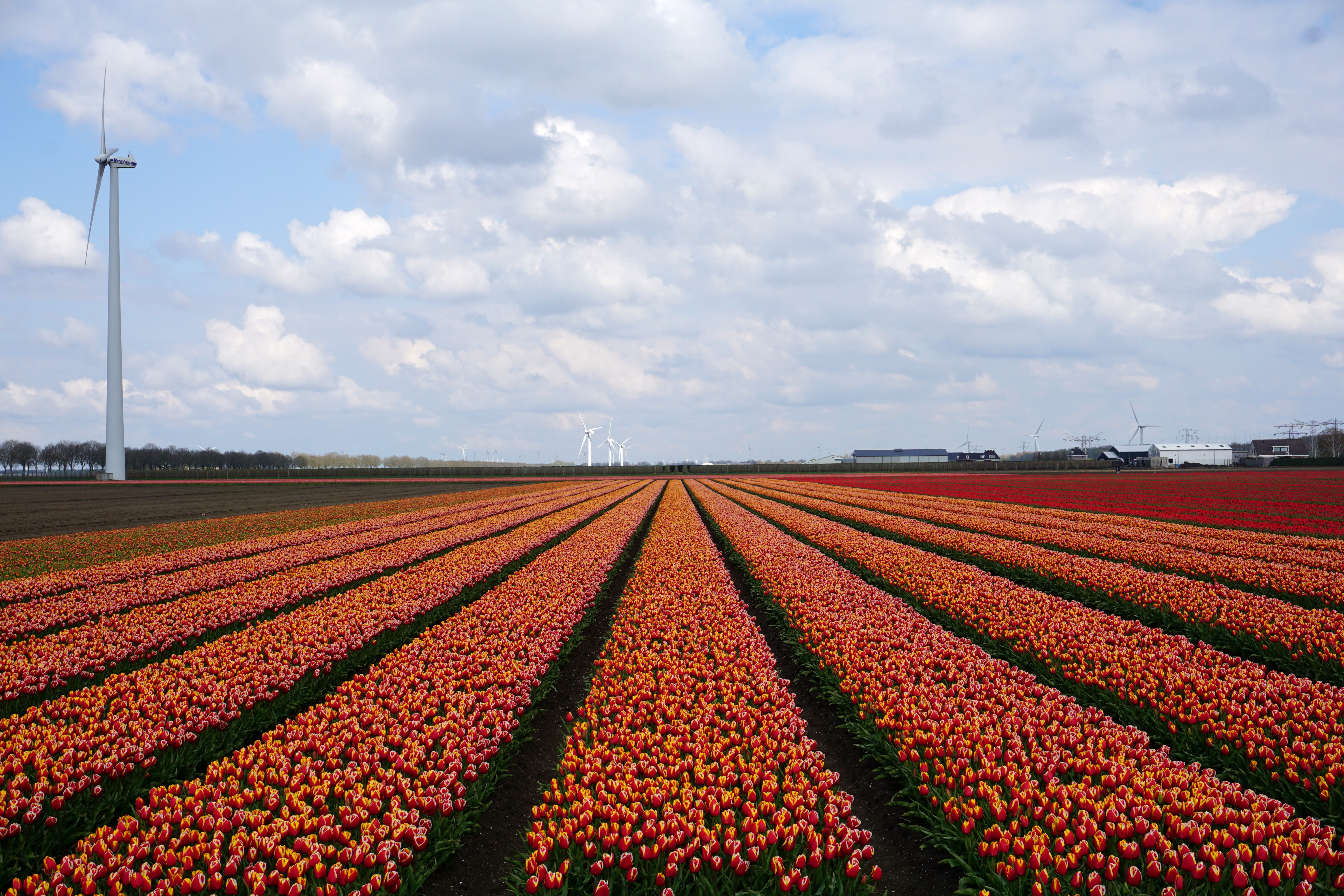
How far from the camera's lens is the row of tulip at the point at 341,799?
476cm

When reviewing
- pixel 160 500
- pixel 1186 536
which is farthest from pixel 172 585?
pixel 160 500

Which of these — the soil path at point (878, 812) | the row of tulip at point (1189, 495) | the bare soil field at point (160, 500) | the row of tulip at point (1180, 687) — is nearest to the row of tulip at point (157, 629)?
the soil path at point (878, 812)

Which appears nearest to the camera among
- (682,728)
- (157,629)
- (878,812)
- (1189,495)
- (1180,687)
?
(878,812)

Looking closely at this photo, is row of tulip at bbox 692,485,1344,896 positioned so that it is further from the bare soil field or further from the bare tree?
the bare tree

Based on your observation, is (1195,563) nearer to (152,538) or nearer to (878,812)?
(878,812)

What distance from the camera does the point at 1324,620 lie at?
1039 centimetres

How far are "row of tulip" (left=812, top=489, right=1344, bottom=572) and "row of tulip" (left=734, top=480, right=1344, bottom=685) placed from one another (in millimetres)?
4034

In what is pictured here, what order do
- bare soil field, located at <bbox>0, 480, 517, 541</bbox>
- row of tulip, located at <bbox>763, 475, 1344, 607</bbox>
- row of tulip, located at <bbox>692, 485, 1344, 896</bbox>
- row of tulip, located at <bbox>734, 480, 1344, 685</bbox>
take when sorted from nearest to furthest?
row of tulip, located at <bbox>692, 485, 1344, 896</bbox>
row of tulip, located at <bbox>734, 480, 1344, 685</bbox>
row of tulip, located at <bbox>763, 475, 1344, 607</bbox>
bare soil field, located at <bbox>0, 480, 517, 541</bbox>

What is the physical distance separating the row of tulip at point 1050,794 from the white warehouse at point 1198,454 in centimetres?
19996

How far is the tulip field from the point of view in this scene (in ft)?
16.1

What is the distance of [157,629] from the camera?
37.8 feet

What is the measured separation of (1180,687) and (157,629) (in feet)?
51.8

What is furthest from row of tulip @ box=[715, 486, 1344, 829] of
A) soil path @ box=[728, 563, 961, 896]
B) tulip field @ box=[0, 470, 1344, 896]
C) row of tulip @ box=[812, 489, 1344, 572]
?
row of tulip @ box=[812, 489, 1344, 572]

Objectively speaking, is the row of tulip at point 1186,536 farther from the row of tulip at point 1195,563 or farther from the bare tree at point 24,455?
the bare tree at point 24,455
